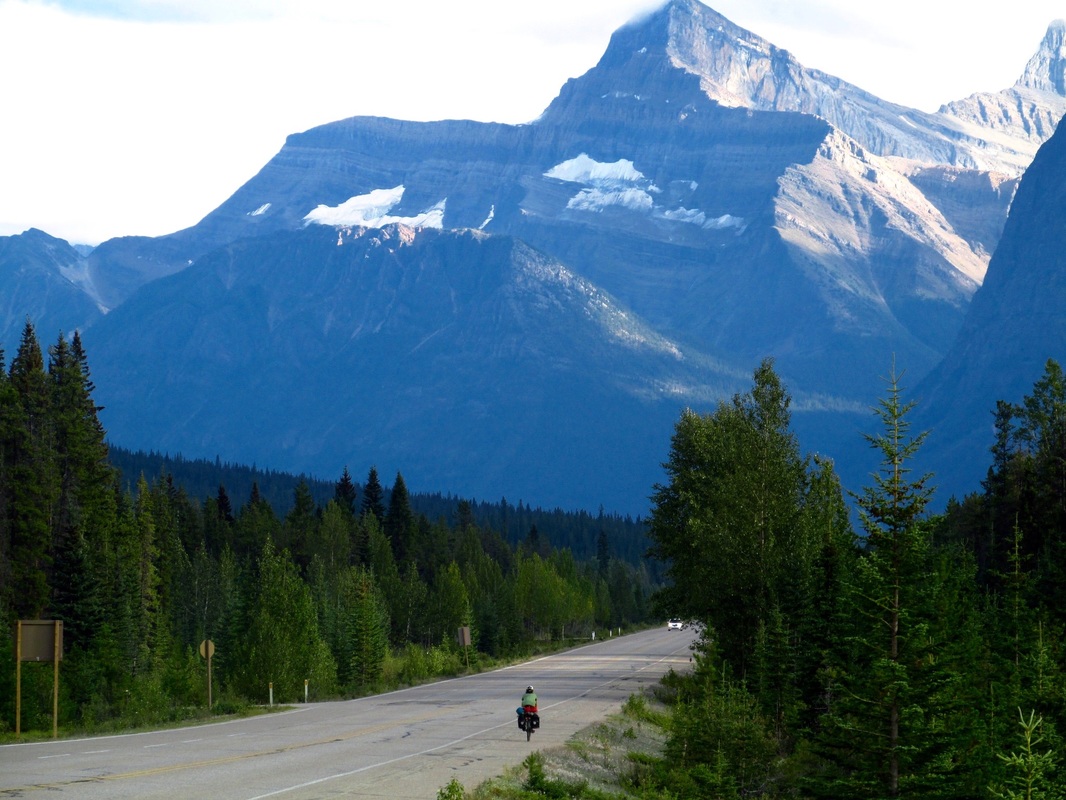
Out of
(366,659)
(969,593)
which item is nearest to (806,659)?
(969,593)

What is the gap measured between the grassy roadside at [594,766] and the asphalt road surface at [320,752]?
787 mm

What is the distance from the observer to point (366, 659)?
71.1 meters

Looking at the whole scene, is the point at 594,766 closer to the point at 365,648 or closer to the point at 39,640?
the point at 39,640

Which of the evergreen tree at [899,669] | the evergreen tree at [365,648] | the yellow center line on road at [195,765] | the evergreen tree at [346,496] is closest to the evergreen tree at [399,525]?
the evergreen tree at [346,496]

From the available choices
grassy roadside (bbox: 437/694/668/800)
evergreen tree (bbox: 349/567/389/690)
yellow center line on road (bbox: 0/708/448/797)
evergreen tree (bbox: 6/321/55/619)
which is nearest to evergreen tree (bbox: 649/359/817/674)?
grassy roadside (bbox: 437/694/668/800)

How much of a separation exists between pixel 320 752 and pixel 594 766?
6.70 m

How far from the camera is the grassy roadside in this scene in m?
Answer: 28.7

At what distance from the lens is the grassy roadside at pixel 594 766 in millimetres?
28697

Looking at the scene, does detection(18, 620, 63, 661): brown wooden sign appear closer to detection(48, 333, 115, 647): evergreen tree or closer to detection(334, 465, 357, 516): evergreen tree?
detection(48, 333, 115, 647): evergreen tree

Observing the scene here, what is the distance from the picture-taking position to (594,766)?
3556 centimetres

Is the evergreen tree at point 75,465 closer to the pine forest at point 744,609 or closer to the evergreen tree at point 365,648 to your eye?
the pine forest at point 744,609

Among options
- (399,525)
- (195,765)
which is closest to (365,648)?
(195,765)

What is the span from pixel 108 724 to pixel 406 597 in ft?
242

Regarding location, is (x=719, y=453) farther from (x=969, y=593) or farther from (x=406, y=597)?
(x=406, y=597)
